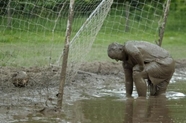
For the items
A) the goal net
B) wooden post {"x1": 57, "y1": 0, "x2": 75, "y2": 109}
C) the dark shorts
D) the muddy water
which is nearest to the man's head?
the dark shorts

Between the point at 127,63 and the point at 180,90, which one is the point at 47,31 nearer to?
the point at 127,63

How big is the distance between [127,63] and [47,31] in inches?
79.5

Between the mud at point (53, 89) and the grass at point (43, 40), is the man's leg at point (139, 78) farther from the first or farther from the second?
the grass at point (43, 40)

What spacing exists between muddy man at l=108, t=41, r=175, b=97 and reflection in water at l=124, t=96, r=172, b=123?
0.29 m

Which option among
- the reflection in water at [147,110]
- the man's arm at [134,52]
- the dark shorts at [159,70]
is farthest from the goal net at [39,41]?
the dark shorts at [159,70]

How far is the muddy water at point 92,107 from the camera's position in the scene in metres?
7.96

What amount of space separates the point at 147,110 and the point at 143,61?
124cm

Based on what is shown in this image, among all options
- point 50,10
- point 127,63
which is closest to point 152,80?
point 127,63

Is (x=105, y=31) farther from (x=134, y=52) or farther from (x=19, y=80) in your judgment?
(x=134, y=52)

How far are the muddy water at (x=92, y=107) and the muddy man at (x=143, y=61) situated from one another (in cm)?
34

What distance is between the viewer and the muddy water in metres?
7.96

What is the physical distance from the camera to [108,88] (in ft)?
37.8

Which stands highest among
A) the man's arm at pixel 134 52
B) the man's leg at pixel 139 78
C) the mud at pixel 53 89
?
the man's arm at pixel 134 52

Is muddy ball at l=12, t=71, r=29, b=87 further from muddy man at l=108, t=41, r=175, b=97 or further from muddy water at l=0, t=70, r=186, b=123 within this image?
muddy man at l=108, t=41, r=175, b=97
